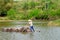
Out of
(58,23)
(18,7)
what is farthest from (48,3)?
(58,23)

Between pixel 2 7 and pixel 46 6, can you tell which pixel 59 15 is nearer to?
pixel 46 6

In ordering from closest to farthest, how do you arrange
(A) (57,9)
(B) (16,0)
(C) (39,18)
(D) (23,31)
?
(D) (23,31) → (C) (39,18) → (A) (57,9) → (B) (16,0)

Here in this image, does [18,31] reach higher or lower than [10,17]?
higher

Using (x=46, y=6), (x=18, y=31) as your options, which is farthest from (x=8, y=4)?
(x=18, y=31)

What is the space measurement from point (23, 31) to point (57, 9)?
35.8 metres

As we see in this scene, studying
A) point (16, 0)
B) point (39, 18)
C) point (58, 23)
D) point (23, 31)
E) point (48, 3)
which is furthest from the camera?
point (16, 0)

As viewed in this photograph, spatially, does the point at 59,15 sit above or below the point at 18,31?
below

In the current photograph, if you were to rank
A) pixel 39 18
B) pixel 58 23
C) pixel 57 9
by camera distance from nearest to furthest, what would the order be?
pixel 58 23 < pixel 39 18 < pixel 57 9

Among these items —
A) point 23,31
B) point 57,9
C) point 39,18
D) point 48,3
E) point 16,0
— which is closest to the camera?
point 23,31

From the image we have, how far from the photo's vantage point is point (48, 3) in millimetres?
75625

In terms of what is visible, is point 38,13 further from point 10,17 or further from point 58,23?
point 58,23

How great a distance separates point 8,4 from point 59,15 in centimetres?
1701

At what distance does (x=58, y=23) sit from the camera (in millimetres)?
45094

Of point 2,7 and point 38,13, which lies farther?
point 2,7
